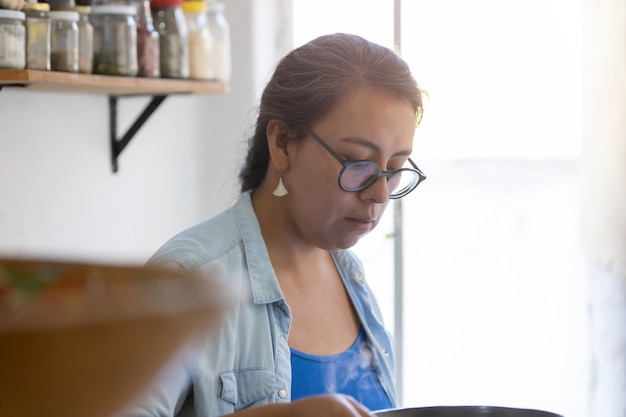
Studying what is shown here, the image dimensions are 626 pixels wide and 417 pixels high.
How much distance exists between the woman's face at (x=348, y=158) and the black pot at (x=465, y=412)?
0.32m

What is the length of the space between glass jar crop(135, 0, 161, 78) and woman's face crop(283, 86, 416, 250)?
0.76 metres

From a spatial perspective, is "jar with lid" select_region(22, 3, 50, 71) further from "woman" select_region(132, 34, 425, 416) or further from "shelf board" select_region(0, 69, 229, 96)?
"woman" select_region(132, 34, 425, 416)

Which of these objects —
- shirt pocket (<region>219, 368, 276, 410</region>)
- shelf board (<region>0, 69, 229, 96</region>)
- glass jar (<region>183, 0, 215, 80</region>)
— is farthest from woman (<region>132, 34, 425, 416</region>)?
glass jar (<region>183, 0, 215, 80</region>)

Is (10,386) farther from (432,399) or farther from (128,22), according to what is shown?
(432,399)

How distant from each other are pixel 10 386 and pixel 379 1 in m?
2.46

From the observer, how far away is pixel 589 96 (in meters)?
2.35

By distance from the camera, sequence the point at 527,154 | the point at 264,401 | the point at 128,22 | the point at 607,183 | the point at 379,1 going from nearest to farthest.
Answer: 1. the point at 264,401
2. the point at 128,22
3. the point at 607,183
4. the point at 527,154
5. the point at 379,1

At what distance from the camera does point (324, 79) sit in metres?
1.41

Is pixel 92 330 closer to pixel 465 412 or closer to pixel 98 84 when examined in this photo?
pixel 465 412

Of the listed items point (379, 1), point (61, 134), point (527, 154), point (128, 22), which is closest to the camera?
point (128, 22)

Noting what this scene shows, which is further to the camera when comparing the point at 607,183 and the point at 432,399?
the point at 432,399

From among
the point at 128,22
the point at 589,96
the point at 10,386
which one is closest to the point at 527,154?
the point at 589,96

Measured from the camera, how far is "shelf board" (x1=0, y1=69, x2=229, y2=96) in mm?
1733

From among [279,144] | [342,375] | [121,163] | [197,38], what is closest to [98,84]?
[197,38]
